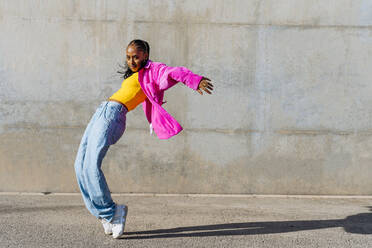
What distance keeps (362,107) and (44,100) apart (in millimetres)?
3757

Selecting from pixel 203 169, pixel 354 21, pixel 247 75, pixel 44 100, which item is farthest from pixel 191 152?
pixel 354 21

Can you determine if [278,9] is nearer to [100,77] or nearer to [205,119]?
[205,119]

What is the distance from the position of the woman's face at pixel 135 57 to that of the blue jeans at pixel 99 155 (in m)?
0.36

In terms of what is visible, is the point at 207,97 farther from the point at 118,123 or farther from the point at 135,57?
the point at 118,123

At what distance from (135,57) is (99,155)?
880 mm

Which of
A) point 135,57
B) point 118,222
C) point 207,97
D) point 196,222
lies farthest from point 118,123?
point 207,97

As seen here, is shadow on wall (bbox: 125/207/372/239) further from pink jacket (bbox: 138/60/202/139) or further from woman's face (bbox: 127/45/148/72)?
woman's face (bbox: 127/45/148/72)

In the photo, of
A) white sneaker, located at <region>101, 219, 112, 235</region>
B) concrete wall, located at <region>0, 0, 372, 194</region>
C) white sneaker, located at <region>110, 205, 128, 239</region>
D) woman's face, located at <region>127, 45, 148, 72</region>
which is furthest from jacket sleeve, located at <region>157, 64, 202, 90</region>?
concrete wall, located at <region>0, 0, 372, 194</region>

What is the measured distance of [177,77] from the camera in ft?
12.5

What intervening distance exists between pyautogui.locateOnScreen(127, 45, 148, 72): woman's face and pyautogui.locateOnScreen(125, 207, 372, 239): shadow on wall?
1.44 m

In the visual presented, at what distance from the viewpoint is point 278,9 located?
18.3 ft

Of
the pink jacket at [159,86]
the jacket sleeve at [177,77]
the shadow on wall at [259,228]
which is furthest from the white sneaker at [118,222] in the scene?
the jacket sleeve at [177,77]

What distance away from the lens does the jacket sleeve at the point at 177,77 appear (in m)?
3.74

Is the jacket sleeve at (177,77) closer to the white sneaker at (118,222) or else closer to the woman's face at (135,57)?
the woman's face at (135,57)
